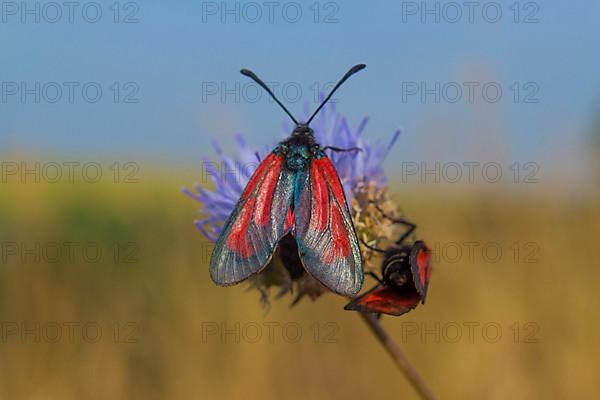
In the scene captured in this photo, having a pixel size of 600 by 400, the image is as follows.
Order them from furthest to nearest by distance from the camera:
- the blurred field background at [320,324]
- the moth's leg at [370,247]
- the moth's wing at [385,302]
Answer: the blurred field background at [320,324], the moth's leg at [370,247], the moth's wing at [385,302]

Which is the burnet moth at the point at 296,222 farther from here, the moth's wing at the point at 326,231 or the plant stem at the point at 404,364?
the plant stem at the point at 404,364

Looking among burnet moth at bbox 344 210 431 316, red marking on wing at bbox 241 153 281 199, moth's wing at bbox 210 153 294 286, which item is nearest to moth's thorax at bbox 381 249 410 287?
burnet moth at bbox 344 210 431 316

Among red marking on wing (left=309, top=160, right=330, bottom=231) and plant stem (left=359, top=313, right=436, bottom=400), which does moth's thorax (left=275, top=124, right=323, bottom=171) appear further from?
plant stem (left=359, top=313, right=436, bottom=400)

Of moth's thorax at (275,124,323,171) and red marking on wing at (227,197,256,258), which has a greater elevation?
moth's thorax at (275,124,323,171)

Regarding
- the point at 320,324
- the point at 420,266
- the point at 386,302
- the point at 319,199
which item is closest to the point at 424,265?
the point at 420,266

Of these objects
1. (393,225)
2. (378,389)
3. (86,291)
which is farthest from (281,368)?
(393,225)

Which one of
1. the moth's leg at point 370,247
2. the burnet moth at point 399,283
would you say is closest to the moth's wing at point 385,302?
the burnet moth at point 399,283
